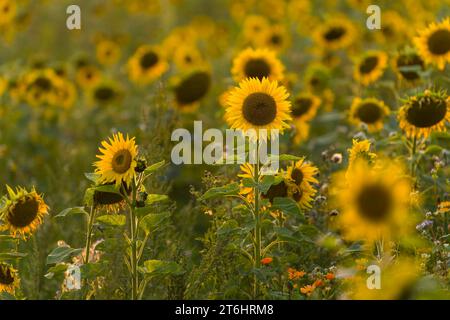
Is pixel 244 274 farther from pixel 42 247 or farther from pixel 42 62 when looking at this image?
pixel 42 62

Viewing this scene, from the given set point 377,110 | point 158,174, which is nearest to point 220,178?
point 158,174

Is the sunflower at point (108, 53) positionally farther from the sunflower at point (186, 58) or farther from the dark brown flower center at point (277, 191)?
the dark brown flower center at point (277, 191)

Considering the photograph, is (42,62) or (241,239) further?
(42,62)

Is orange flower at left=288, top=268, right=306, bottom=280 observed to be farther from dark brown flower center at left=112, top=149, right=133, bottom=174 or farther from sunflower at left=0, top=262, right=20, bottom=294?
sunflower at left=0, top=262, right=20, bottom=294

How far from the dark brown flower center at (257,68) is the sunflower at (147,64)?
1749 millimetres

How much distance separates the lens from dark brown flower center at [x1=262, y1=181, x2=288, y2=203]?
3232mm

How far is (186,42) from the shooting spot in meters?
7.70

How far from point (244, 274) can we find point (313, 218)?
846 mm

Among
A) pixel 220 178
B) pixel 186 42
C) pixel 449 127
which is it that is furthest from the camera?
pixel 186 42

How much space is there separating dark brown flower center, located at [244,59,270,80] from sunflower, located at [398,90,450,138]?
1.19 m

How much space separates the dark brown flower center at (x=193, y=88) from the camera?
18.6 ft
